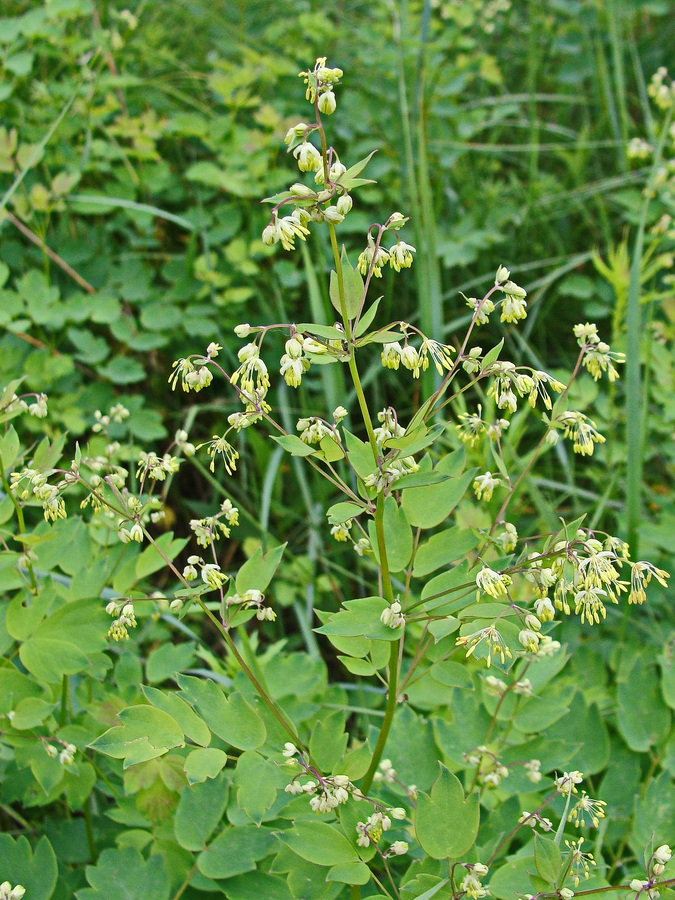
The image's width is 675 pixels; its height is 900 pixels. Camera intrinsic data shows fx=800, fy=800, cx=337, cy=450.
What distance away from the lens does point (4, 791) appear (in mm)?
1533

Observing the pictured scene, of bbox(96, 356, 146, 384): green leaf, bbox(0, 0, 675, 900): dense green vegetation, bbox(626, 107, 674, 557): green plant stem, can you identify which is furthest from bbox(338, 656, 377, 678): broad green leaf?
bbox(96, 356, 146, 384): green leaf

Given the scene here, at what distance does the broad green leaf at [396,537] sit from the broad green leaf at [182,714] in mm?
371

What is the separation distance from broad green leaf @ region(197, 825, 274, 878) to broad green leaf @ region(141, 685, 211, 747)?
0.71ft

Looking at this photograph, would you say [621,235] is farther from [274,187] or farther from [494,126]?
[274,187]

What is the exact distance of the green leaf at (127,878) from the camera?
1.31 metres

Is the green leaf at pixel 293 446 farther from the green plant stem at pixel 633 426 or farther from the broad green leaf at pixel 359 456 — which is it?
the green plant stem at pixel 633 426

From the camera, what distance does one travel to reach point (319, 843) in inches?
46.6

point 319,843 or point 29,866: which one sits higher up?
point 319,843

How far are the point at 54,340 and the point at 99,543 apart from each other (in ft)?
3.37

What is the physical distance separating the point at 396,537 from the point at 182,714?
0.43 m

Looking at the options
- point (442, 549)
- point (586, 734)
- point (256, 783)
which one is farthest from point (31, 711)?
point (586, 734)

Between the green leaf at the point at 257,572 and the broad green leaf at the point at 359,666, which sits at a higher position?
the green leaf at the point at 257,572

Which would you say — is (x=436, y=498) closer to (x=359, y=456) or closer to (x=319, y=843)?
(x=359, y=456)

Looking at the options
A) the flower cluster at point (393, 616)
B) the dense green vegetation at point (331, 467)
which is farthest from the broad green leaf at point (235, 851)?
the flower cluster at point (393, 616)
